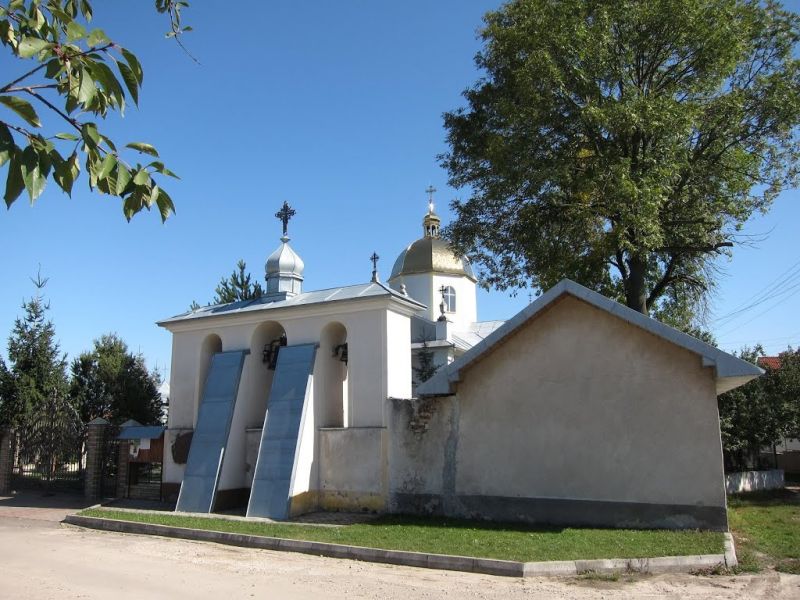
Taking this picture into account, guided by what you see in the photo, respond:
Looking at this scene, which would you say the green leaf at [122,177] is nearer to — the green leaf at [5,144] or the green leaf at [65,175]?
the green leaf at [65,175]

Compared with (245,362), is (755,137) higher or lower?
higher

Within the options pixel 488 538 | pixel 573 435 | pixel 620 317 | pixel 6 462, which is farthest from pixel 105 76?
pixel 6 462

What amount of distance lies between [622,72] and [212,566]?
14892 millimetres

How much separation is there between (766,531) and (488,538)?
571cm

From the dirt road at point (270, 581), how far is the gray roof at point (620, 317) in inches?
150

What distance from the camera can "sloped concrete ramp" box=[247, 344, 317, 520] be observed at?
14.6 metres

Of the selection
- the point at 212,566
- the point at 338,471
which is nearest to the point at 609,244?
the point at 338,471

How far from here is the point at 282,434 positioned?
15375 mm

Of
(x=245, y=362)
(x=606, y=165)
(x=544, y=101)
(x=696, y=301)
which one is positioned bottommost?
(x=245, y=362)

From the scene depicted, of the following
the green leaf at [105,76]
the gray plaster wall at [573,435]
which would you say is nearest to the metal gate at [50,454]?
the gray plaster wall at [573,435]

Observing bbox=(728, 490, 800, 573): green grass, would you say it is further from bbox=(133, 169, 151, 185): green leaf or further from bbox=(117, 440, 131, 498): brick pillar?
bbox=(117, 440, 131, 498): brick pillar

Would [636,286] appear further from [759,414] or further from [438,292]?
[438,292]

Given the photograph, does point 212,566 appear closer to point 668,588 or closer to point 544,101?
point 668,588

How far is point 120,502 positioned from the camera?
58.5 feet
